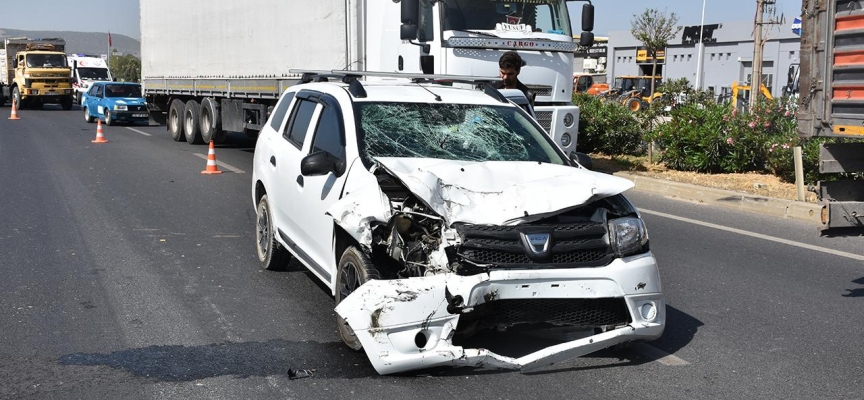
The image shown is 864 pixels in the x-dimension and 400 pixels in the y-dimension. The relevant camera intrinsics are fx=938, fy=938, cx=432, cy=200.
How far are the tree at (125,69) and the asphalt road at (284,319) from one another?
77.1m

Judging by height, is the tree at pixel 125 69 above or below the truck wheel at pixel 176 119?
above

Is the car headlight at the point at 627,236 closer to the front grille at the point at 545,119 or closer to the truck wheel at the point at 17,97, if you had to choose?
the front grille at the point at 545,119

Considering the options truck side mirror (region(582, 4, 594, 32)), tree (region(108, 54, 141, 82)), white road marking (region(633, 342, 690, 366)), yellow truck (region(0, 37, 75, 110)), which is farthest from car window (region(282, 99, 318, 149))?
tree (region(108, 54, 141, 82))

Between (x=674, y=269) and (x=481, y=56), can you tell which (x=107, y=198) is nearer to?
(x=481, y=56)

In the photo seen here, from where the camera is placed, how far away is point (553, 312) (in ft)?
16.7

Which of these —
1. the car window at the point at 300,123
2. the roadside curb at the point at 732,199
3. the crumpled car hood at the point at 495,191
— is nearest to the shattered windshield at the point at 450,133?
the crumpled car hood at the point at 495,191

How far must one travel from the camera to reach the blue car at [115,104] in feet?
99.8

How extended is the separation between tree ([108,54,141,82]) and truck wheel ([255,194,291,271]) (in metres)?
78.6

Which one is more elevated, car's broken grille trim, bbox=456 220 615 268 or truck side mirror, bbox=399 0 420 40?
truck side mirror, bbox=399 0 420 40

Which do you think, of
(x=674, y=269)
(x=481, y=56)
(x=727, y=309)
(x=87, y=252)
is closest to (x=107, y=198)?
(x=87, y=252)

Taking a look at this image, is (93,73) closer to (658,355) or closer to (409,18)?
(409,18)

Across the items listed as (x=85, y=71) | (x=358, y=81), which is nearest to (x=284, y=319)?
(x=358, y=81)

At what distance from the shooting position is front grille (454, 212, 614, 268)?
495 centimetres

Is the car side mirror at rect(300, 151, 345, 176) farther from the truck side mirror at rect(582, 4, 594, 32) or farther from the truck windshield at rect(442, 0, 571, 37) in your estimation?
the truck side mirror at rect(582, 4, 594, 32)
